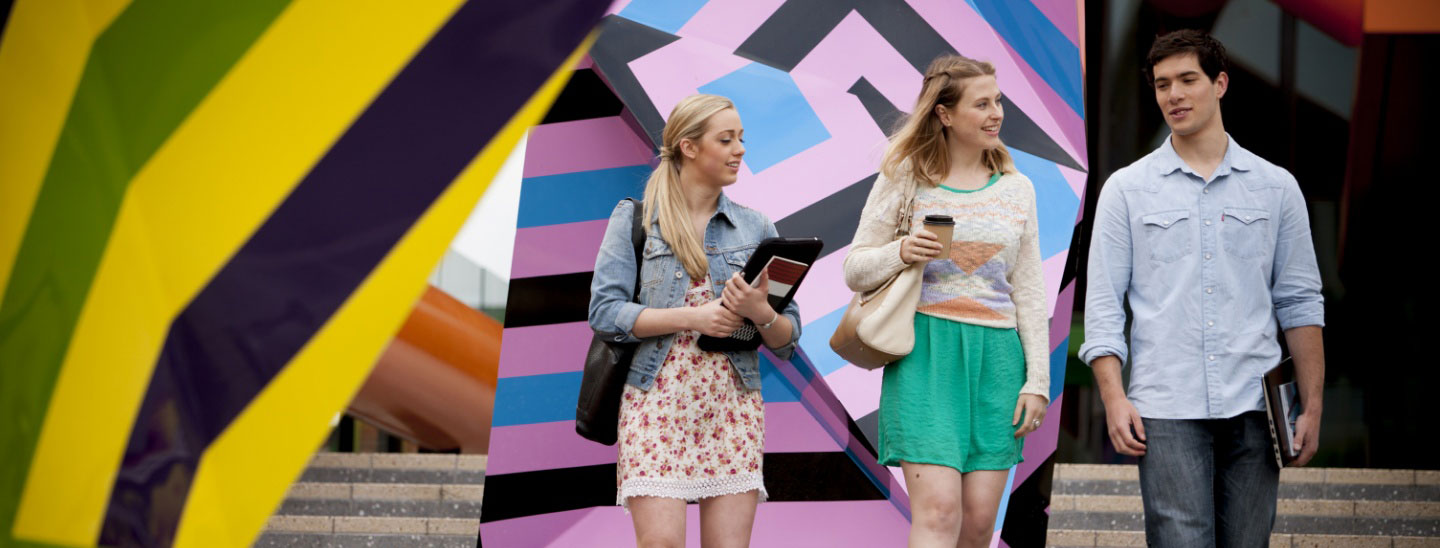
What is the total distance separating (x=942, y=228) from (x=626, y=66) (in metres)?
1.67

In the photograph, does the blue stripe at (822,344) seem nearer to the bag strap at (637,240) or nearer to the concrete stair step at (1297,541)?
the bag strap at (637,240)

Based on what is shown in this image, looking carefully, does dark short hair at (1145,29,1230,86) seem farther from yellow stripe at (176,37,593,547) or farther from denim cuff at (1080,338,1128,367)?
yellow stripe at (176,37,593,547)

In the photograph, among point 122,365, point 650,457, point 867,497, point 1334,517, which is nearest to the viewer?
point 122,365

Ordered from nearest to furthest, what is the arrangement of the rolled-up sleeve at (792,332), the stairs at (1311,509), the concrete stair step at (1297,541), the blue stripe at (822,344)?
1. the rolled-up sleeve at (792,332)
2. the blue stripe at (822,344)
3. the concrete stair step at (1297,541)
4. the stairs at (1311,509)

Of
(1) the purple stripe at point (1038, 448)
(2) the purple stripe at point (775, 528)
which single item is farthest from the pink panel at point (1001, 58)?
(2) the purple stripe at point (775, 528)

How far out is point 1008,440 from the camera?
3166 millimetres

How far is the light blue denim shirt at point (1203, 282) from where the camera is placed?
3.04 m

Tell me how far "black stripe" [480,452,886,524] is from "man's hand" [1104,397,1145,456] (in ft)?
4.87

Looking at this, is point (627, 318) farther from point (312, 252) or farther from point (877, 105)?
point (877, 105)

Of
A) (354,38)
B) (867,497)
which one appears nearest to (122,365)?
(354,38)

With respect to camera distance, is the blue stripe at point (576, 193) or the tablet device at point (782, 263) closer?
the tablet device at point (782, 263)

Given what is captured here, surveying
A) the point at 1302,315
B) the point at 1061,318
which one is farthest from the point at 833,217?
the point at 1302,315

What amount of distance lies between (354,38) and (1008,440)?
176 centimetres

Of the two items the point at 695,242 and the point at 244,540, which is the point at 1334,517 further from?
the point at 244,540
